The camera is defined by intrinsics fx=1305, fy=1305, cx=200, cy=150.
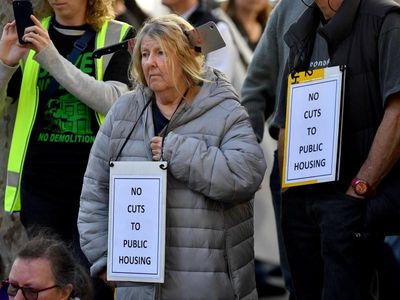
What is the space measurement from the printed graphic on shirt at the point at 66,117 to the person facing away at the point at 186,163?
473 mm

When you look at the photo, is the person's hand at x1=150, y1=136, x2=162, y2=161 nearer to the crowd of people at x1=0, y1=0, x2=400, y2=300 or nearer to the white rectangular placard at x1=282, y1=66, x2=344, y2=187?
the crowd of people at x1=0, y1=0, x2=400, y2=300

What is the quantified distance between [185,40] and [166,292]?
1151 mm

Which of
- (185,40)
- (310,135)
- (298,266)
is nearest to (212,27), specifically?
(185,40)

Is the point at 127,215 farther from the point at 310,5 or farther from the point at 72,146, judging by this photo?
the point at 310,5

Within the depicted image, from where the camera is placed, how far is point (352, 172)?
5.80 metres

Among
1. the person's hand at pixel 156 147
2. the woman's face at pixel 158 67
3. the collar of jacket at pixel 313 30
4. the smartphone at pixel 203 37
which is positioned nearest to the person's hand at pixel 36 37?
the woman's face at pixel 158 67

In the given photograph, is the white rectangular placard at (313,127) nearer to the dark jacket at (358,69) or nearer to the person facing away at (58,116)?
the dark jacket at (358,69)

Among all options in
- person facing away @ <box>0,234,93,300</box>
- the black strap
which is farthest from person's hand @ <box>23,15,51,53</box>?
person facing away @ <box>0,234,93,300</box>

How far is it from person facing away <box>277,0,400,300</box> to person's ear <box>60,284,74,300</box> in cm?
124

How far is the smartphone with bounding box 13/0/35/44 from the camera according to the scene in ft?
21.1

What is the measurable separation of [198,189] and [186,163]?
134 mm

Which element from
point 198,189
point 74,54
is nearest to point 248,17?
point 74,54

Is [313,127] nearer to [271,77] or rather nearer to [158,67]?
[158,67]

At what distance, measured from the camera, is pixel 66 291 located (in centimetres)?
521
